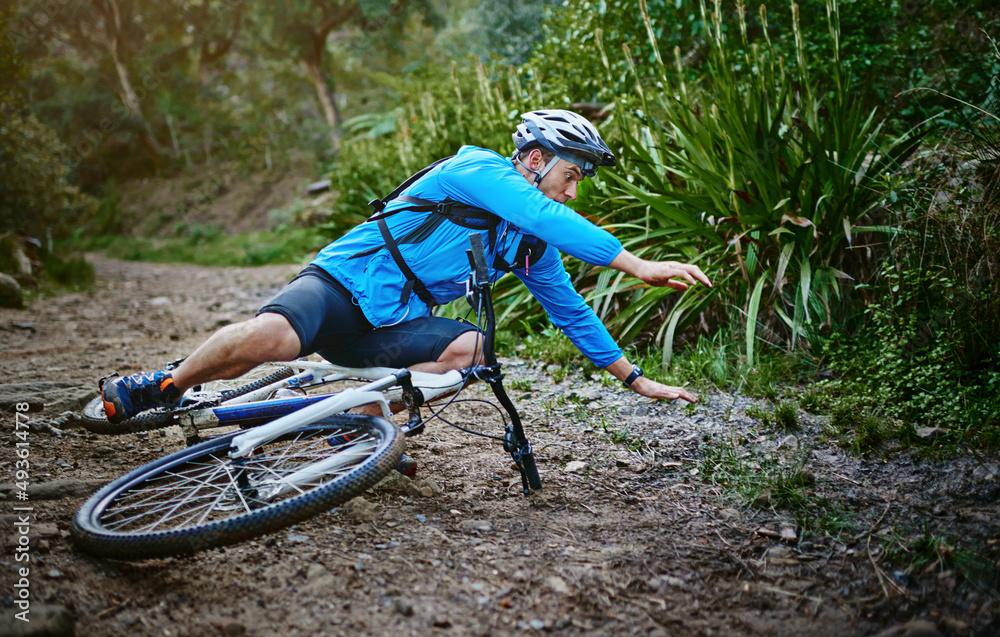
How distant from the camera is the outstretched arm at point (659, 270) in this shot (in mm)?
2246

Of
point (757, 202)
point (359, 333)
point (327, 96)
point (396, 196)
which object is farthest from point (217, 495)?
point (327, 96)

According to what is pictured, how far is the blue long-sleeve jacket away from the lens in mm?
2326

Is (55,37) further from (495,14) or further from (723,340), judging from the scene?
(723,340)

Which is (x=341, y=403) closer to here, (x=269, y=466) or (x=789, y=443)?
(x=269, y=466)

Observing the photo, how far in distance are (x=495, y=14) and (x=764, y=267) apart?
30.4ft

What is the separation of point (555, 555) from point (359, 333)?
3.80 feet

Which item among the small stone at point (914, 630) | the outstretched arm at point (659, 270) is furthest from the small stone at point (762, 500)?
the outstretched arm at point (659, 270)

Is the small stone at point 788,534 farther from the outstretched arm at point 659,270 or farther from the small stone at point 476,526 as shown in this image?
the small stone at point 476,526

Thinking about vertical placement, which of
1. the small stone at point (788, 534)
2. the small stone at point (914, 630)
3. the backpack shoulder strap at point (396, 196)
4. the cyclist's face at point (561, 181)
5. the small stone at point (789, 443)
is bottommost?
the small stone at point (789, 443)

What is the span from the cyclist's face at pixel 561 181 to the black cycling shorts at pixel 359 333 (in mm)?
659

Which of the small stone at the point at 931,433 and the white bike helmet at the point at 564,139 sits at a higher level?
the white bike helmet at the point at 564,139

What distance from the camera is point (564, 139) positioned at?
8.46ft

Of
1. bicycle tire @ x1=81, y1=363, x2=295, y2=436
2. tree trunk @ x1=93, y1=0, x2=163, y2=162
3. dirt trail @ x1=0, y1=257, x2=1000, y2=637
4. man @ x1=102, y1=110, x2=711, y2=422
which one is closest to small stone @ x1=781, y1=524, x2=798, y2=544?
dirt trail @ x1=0, y1=257, x2=1000, y2=637

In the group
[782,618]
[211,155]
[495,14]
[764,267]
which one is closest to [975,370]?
[764,267]
